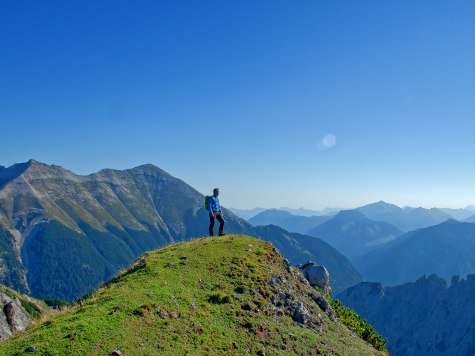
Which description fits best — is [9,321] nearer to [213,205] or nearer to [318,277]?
[213,205]

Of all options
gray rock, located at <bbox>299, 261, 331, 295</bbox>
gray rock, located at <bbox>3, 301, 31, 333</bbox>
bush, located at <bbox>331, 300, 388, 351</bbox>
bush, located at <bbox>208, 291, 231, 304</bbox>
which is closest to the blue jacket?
gray rock, located at <bbox>299, 261, 331, 295</bbox>

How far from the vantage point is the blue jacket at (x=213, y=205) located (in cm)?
4047

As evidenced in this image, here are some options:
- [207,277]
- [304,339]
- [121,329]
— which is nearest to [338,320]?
[304,339]

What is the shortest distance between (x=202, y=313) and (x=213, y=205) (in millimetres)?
17968

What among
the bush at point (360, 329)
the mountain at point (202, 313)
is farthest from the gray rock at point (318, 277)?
the mountain at point (202, 313)

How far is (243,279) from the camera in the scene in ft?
97.0

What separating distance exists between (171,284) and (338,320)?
16368mm

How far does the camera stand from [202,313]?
76.9 ft

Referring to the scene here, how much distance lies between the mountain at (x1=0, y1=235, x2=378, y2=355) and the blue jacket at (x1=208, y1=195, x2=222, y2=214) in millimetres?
4420

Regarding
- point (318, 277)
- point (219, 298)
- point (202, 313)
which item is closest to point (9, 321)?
point (202, 313)

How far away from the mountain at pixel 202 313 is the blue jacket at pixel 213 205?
14.5 ft

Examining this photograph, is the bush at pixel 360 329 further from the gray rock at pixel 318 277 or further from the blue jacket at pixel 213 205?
the blue jacket at pixel 213 205

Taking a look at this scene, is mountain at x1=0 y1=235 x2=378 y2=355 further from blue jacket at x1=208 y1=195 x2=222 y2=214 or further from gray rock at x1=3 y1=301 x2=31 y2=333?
gray rock at x1=3 y1=301 x2=31 y2=333

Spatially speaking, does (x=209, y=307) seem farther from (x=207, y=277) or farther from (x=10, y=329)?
(x=10, y=329)
